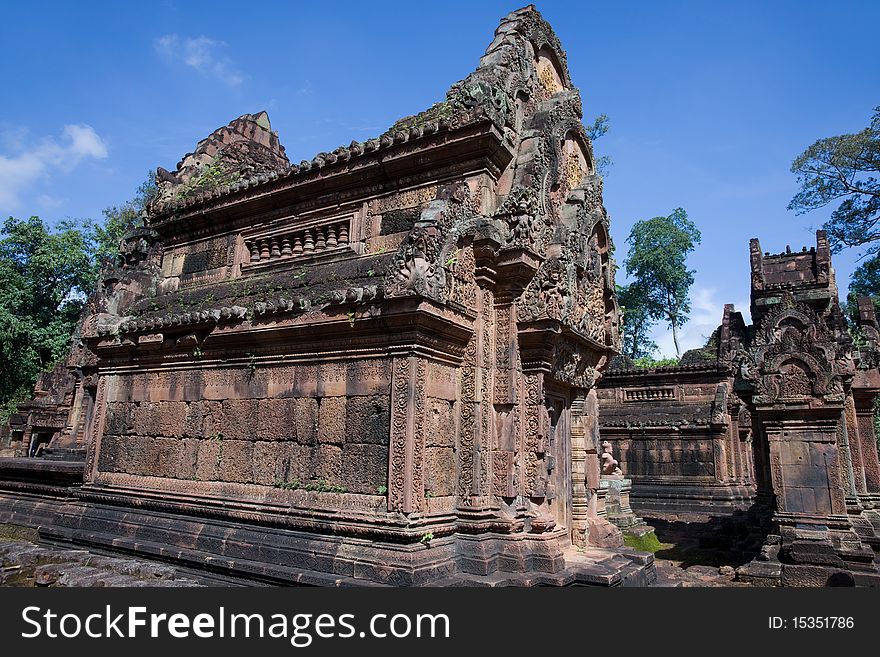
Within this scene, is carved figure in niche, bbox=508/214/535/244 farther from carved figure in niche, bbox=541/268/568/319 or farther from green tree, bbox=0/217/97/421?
green tree, bbox=0/217/97/421

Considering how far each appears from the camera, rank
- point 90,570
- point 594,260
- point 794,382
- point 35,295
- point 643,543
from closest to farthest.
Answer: point 90,570 < point 594,260 < point 794,382 < point 643,543 < point 35,295

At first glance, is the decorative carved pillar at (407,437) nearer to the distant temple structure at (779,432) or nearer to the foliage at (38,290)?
the distant temple structure at (779,432)

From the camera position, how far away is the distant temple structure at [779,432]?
348 inches

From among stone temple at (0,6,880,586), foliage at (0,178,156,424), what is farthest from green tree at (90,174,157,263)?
stone temple at (0,6,880,586)

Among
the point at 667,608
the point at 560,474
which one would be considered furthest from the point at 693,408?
the point at 667,608

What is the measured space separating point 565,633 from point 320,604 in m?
2.08

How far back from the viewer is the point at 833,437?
29.7 ft

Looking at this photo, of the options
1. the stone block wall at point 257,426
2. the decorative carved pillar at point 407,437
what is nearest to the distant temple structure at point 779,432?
the decorative carved pillar at point 407,437

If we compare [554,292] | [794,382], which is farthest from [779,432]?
[554,292]

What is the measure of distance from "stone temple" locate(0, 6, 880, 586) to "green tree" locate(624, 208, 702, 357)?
111 ft

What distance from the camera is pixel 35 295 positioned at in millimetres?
29359

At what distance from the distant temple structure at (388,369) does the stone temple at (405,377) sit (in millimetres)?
32

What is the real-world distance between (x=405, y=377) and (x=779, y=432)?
670 cm

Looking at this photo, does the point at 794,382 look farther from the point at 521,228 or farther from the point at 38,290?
the point at 38,290
